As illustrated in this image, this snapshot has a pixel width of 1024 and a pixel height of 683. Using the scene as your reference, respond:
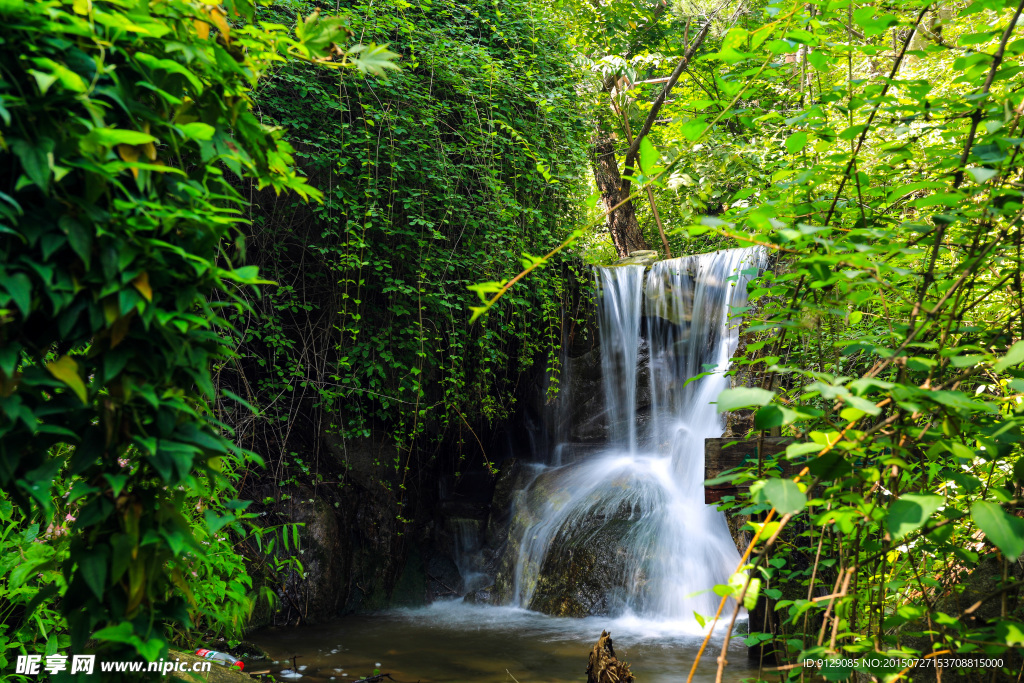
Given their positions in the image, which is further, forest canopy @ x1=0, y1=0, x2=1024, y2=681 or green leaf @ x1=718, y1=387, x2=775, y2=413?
forest canopy @ x1=0, y1=0, x2=1024, y2=681

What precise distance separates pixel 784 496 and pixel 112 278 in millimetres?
1253

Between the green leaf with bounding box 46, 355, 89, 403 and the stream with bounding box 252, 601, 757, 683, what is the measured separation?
3844 mm

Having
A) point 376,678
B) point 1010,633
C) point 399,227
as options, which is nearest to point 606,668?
point 376,678

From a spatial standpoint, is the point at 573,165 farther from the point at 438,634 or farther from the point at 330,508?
the point at 438,634

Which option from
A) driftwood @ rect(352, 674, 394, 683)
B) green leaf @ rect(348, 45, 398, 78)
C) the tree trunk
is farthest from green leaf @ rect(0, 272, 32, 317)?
the tree trunk

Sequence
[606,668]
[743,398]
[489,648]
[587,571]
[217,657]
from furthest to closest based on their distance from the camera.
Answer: [587,571], [489,648], [606,668], [217,657], [743,398]

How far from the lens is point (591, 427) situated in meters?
8.61

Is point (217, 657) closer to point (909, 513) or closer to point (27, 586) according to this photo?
point (27, 586)

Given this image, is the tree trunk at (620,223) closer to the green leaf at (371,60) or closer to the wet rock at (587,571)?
the wet rock at (587,571)

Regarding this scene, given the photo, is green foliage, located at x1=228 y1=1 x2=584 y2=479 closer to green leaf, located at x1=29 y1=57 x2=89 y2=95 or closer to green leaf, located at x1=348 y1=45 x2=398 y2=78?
green leaf, located at x1=348 y1=45 x2=398 y2=78

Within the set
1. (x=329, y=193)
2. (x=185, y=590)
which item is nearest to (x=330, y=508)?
(x=329, y=193)

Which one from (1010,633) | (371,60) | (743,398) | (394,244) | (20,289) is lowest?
(1010,633)

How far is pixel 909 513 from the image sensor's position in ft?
3.55

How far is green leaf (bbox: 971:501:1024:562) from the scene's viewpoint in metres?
1.04
